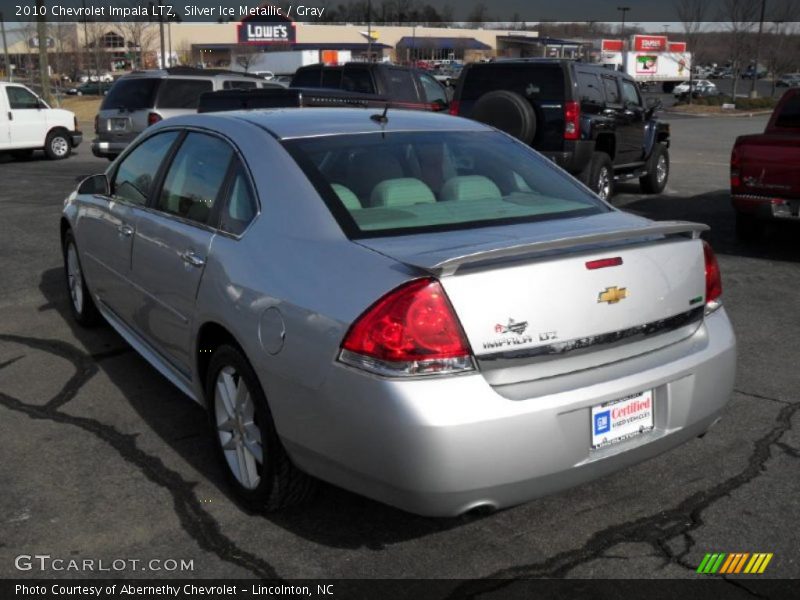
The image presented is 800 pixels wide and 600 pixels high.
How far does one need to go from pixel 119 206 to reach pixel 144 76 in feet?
40.1

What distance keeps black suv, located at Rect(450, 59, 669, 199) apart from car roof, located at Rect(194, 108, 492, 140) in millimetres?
6900

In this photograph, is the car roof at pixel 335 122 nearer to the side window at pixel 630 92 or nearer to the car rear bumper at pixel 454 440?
the car rear bumper at pixel 454 440

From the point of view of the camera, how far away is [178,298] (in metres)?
4.10

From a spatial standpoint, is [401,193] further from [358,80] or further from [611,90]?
[358,80]

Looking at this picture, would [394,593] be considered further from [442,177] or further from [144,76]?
[144,76]

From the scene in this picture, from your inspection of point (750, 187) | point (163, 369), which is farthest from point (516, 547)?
point (750, 187)

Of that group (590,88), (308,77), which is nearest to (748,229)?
(590,88)

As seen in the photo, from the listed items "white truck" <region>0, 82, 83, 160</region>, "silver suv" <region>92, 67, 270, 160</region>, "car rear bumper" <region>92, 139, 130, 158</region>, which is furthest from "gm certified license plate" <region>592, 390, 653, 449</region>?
"white truck" <region>0, 82, 83, 160</region>

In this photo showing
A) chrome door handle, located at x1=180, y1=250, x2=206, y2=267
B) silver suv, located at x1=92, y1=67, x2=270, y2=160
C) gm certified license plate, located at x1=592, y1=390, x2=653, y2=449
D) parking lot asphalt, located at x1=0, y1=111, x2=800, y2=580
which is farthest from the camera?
silver suv, located at x1=92, y1=67, x2=270, y2=160

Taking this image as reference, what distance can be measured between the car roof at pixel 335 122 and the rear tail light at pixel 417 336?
4.30 ft

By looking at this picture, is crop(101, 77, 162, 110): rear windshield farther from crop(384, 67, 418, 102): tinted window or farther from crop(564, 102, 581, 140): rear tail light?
crop(564, 102, 581, 140): rear tail light

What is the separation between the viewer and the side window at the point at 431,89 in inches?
648

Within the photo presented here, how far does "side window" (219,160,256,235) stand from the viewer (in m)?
3.74

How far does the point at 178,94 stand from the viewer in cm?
1614
